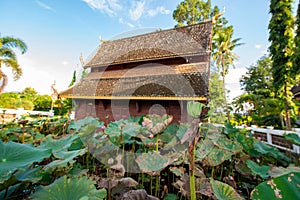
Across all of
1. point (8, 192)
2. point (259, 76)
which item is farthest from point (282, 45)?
point (8, 192)

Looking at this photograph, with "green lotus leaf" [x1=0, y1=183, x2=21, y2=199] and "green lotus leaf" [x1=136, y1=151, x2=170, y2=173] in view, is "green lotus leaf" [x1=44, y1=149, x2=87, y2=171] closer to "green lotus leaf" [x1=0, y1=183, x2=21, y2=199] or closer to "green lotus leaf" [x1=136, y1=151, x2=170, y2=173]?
"green lotus leaf" [x1=0, y1=183, x2=21, y2=199]

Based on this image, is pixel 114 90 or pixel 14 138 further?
pixel 114 90

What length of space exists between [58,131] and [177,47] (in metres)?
6.07

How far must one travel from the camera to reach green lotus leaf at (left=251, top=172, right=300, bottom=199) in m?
0.36

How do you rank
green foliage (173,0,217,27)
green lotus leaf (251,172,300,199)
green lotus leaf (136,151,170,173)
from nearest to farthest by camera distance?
1. green lotus leaf (251,172,300,199)
2. green lotus leaf (136,151,170,173)
3. green foliage (173,0,217,27)

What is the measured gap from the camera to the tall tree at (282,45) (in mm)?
8539

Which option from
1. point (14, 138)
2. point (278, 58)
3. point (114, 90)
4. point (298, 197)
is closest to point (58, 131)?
point (14, 138)

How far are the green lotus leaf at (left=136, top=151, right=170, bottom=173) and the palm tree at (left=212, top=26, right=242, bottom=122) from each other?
14.5 metres

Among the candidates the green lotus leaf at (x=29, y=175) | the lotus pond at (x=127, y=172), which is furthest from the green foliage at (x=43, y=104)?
the green lotus leaf at (x=29, y=175)

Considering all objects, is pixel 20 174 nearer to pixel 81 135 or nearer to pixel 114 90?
pixel 81 135

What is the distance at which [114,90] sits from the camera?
610 cm

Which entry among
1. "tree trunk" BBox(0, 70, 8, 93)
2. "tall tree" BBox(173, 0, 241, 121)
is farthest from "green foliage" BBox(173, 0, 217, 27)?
"tree trunk" BBox(0, 70, 8, 93)

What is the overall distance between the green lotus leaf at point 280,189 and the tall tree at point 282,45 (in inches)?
415

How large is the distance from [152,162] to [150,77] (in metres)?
5.43
